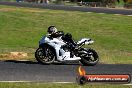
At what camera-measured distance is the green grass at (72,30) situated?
25.1m

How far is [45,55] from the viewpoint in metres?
16.2

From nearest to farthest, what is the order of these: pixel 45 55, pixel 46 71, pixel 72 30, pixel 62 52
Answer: pixel 46 71 → pixel 45 55 → pixel 62 52 → pixel 72 30

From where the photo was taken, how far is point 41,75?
13289 mm

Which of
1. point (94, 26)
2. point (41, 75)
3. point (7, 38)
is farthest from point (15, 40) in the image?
point (41, 75)

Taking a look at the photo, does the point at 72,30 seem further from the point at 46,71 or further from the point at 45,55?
the point at 46,71

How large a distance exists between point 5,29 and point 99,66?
17.1 metres

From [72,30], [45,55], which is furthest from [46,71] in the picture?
[72,30]

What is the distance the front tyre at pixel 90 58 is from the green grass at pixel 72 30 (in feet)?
12.8

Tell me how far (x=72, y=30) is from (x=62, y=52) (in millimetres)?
16020

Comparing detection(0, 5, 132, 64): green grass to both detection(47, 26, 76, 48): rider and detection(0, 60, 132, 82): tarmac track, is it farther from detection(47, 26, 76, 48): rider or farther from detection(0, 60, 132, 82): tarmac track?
detection(0, 60, 132, 82): tarmac track

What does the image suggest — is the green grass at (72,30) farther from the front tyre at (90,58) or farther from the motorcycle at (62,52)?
the front tyre at (90,58)

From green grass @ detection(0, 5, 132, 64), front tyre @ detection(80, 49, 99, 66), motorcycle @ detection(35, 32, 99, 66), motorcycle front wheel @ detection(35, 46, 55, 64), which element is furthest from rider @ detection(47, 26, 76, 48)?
green grass @ detection(0, 5, 132, 64)

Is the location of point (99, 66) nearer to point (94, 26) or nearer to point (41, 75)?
point (41, 75)

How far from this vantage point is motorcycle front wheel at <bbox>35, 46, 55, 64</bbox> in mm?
16094
